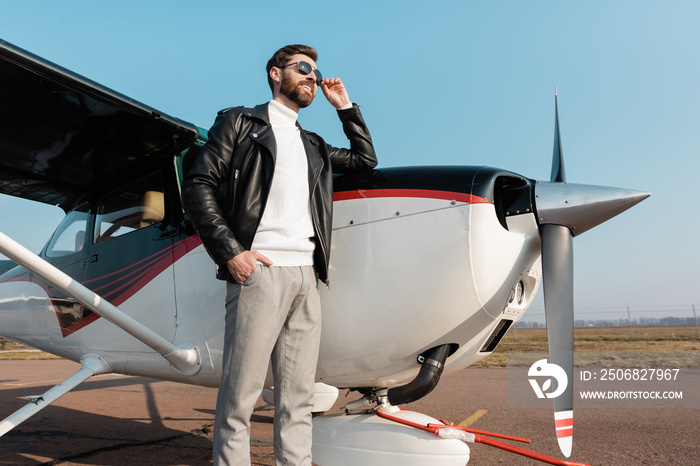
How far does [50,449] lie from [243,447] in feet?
10.7

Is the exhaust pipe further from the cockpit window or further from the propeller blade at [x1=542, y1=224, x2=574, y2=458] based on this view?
the cockpit window

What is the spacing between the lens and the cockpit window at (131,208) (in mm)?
3486

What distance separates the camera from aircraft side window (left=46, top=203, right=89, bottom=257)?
4.04 meters

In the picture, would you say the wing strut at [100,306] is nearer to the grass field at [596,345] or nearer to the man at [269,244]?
the man at [269,244]

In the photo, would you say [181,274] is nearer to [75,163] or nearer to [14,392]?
[75,163]

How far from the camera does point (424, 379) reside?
2.38 meters

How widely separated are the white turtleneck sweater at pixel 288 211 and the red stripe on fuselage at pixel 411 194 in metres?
0.37

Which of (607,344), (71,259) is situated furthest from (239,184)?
(607,344)

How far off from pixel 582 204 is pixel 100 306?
2.63 meters

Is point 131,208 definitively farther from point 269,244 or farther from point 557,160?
point 557,160

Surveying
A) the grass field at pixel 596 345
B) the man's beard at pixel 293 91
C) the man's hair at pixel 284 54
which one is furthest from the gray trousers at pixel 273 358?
the grass field at pixel 596 345

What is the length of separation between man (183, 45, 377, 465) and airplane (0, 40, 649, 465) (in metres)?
0.35

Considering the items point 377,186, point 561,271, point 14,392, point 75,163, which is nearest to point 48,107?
point 75,163

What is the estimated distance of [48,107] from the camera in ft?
10.4
